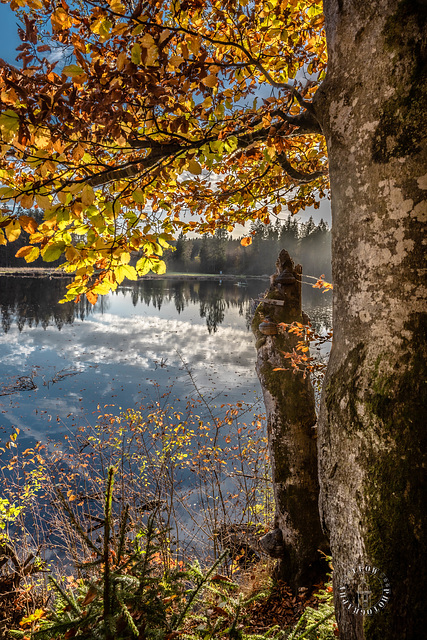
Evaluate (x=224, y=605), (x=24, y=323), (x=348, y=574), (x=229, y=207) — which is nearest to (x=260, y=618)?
(x=224, y=605)

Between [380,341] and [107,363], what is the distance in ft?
57.7

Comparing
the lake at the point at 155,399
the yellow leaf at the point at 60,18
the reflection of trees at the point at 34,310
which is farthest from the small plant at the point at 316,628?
the reflection of trees at the point at 34,310

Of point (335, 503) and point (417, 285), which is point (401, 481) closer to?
point (335, 503)

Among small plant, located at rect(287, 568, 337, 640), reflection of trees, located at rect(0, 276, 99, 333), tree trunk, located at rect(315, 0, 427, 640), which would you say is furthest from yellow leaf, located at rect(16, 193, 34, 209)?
reflection of trees, located at rect(0, 276, 99, 333)

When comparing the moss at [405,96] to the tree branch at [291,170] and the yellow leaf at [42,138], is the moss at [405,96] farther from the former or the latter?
the yellow leaf at [42,138]

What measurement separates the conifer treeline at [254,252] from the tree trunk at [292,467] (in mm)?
66528

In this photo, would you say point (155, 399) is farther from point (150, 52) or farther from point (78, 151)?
point (150, 52)

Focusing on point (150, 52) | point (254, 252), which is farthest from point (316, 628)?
point (254, 252)

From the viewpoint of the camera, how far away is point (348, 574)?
137 centimetres

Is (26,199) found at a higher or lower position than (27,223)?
higher

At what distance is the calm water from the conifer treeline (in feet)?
146

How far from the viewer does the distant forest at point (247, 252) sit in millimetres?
69812

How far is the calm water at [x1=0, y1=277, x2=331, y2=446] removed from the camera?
41.1 ft

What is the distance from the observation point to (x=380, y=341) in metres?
1.38
